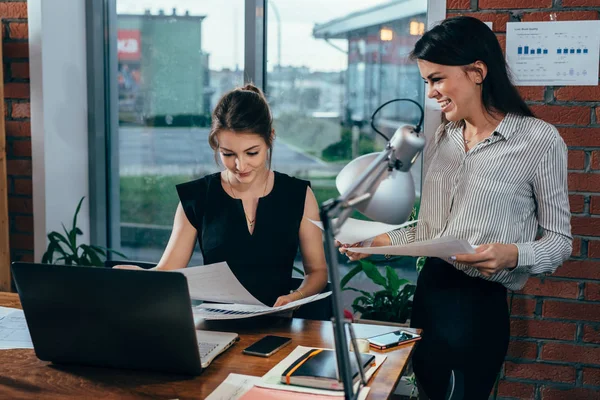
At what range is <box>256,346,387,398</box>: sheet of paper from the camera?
1198mm

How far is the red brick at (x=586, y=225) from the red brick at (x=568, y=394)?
0.57 meters

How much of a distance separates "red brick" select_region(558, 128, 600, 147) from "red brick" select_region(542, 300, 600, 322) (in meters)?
0.56

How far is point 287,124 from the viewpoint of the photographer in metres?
3.05

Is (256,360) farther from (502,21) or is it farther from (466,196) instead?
(502,21)

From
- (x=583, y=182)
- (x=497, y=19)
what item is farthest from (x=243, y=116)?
(x=583, y=182)

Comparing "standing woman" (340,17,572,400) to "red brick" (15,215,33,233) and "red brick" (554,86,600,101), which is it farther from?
"red brick" (15,215,33,233)

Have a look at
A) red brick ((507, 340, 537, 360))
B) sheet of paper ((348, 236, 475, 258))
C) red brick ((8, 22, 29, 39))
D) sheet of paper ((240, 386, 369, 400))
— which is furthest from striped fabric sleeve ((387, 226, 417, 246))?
red brick ((8, 22, 29, 39))

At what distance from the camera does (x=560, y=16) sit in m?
2.28

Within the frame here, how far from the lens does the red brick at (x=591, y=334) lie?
2389 millimetres

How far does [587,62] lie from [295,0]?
1.26 metres

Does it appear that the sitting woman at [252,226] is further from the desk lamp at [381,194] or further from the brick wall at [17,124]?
the brick wall at [17,124]

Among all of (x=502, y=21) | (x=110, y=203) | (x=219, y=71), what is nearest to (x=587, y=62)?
(x=502, y=21)

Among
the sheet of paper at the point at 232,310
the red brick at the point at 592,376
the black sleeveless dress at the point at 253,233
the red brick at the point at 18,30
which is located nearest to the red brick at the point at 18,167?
the red brick at the point at 18,30

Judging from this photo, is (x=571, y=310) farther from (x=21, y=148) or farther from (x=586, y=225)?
(x=21, y=148)
